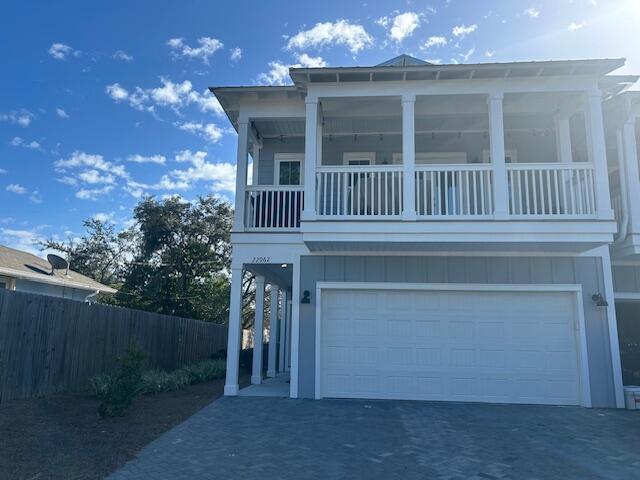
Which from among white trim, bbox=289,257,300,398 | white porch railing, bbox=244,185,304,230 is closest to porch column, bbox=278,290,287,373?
white porch railing, bbox=244,185,304,230

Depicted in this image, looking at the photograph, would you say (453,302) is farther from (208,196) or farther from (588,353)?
(208,196)

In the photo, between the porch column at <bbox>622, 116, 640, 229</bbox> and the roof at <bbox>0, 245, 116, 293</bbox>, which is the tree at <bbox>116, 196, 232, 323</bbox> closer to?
the roof at <bbox>0, 245, 116, 293</bbox>

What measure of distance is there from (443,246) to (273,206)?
363 centimetres

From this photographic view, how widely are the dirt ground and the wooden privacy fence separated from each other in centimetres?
38

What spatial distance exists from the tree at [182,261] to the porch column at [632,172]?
57.5ft

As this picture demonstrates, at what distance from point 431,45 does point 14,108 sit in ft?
41.5

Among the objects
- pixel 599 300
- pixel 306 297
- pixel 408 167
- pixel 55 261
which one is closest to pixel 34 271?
pixel 55 261

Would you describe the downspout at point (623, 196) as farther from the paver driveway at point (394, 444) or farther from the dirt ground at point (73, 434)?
the dirt ground at point (73, 434)

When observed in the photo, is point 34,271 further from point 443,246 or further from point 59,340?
point 443,246

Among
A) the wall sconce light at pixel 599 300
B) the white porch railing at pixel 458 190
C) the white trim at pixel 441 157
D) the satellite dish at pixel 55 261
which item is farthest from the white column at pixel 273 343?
the wall sconce light at pixel 599 300

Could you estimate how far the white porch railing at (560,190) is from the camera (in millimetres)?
8375

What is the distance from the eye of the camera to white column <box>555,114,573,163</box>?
9.68 metres

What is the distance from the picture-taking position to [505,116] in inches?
408

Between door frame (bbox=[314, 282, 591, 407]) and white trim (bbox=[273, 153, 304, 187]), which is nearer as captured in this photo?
door frame (bbox=[314, 282, 591, 407])
